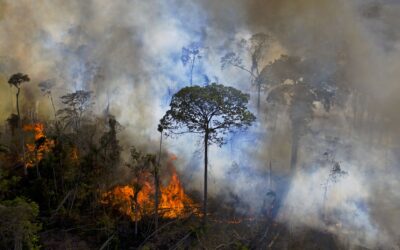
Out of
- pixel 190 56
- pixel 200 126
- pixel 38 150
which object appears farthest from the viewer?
pixel 190 56

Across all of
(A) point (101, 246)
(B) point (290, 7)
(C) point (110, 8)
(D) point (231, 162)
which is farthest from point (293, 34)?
(A) point (101, 246)

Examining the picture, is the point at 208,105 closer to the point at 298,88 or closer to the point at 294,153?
the point at 298,88

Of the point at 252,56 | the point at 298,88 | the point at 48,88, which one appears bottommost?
the point at 298,88

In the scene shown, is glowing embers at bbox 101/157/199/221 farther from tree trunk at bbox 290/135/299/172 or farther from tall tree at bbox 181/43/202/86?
tall tree at bbox 181/43/202/86

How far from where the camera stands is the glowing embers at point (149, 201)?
29.8 meters

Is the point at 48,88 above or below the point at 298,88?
above

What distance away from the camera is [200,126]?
26.7 meters

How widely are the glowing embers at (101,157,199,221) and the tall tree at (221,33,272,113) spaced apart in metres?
19.0

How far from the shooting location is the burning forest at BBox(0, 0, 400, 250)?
27.9 m

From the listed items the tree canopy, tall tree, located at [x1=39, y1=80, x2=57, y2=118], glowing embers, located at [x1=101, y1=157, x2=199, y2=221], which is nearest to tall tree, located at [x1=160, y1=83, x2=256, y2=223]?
the tree canopy

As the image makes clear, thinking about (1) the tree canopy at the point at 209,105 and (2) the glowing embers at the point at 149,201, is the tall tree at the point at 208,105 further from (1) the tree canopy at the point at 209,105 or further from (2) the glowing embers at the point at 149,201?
(2) the glowing embers at the point at 149,201

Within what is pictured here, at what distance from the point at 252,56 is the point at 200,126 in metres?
22.1

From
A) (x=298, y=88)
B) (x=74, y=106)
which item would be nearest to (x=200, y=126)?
(x=298, y=88)

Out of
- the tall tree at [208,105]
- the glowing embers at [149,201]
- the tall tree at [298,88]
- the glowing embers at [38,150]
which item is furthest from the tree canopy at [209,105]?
the glowing embers at [38,150]
